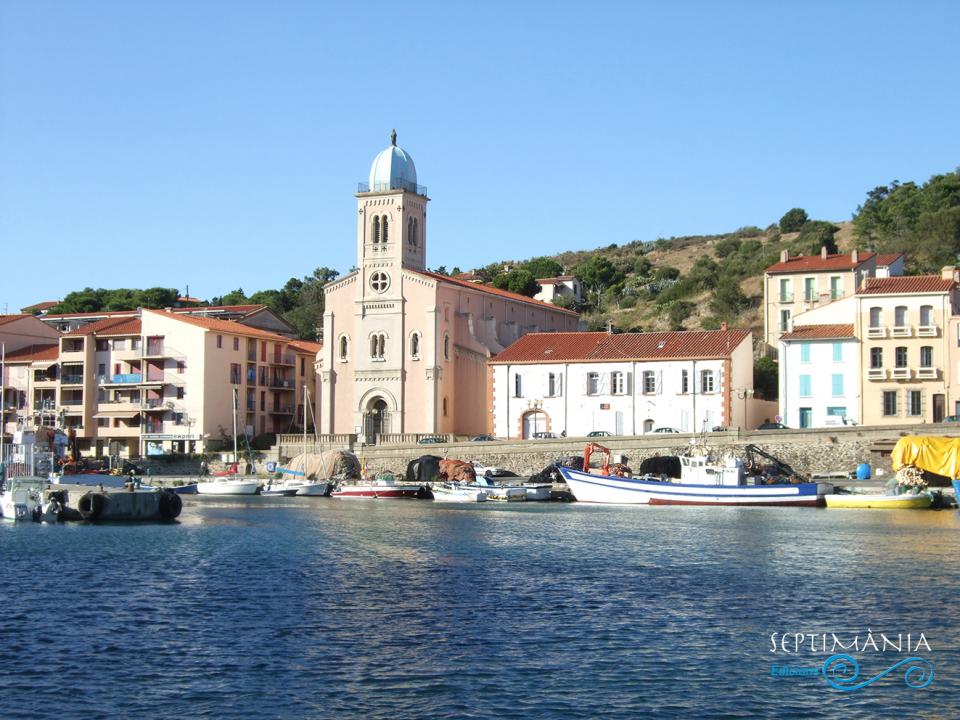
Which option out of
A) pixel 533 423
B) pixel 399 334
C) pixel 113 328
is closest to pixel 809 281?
pixel 533 423

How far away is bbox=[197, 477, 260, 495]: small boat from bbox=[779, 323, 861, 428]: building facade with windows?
3589cm

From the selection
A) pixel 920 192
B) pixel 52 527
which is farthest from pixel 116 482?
pixel 920 192

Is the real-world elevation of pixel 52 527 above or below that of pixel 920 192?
below

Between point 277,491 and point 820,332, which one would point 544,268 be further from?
point 820,332

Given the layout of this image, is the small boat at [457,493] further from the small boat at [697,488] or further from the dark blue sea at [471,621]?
the dark blue sea at [471,621]

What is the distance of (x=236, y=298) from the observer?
167625 mm

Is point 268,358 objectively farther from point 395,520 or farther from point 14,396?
point 395,520

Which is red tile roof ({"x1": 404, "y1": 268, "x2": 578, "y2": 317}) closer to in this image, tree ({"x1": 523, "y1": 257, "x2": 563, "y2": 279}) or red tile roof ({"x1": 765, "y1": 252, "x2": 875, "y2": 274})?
red tile roof ({"x1": 765, "y1": 252, "x2": 875, "y2": 274})

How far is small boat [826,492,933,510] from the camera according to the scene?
66.6 m

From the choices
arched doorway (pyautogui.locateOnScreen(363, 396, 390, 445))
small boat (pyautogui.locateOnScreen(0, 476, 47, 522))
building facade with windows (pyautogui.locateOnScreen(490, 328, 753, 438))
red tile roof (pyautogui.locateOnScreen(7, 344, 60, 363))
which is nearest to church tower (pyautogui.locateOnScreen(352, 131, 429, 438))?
arched doorway (pyautogui.locateOnScreen(363, 396, 390, 445))

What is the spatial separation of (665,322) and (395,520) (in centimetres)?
6958

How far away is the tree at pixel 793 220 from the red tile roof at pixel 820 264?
56031 millimetres

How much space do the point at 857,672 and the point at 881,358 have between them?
57.0 meters
